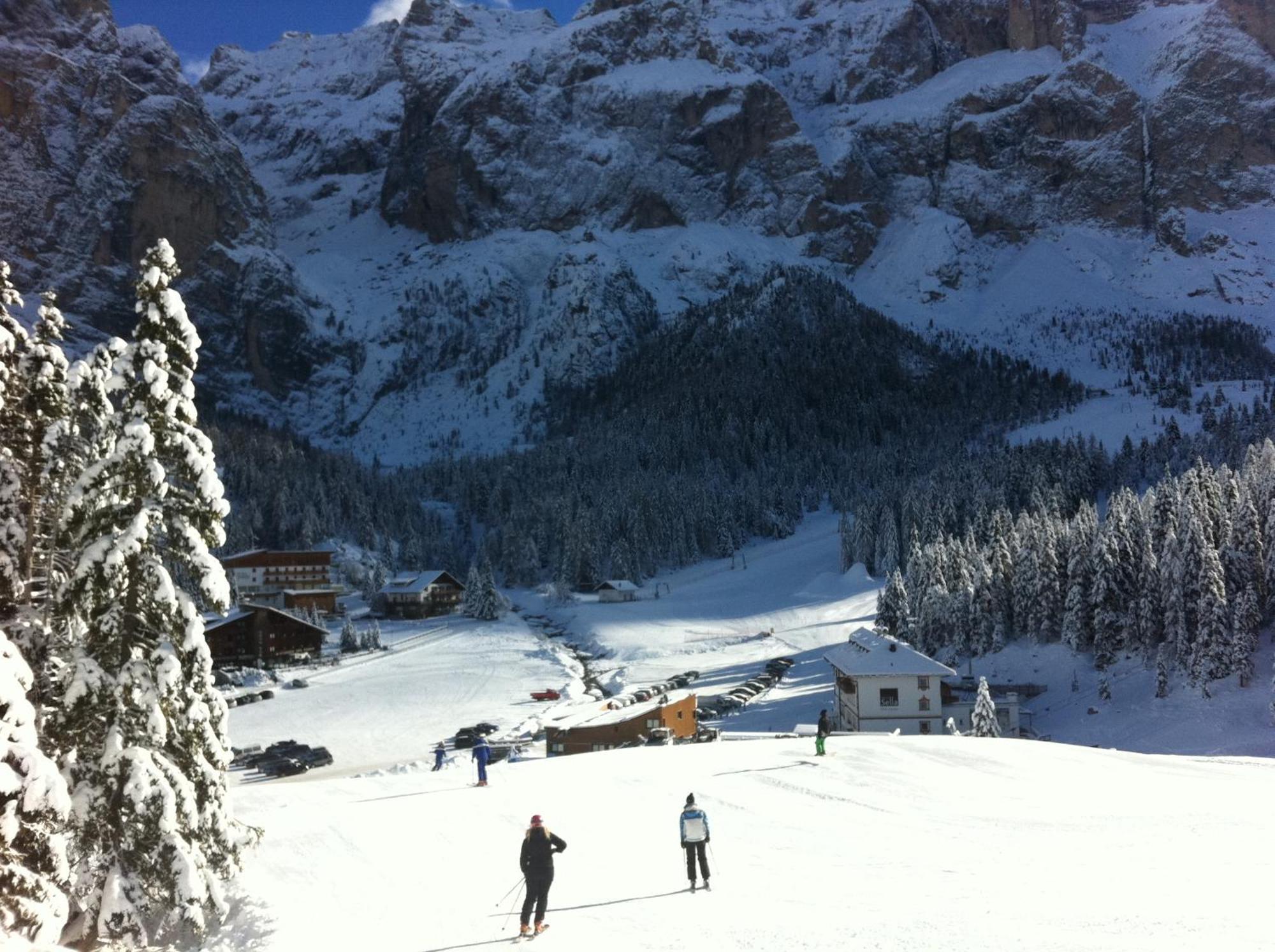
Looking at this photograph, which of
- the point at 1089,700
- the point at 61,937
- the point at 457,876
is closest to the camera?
the point at 61,937

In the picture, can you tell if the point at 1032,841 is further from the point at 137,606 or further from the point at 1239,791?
the point at 137,606

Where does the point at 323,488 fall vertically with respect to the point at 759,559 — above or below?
above

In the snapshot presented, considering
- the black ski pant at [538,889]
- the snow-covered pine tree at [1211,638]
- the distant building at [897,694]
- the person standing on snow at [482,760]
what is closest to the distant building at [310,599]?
the distant building at [897,694]

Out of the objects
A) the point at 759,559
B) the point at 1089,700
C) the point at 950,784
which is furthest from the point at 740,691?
the point at 759,559

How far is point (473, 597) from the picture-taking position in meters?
114

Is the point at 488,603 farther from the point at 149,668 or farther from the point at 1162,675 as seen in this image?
the point at 149,668

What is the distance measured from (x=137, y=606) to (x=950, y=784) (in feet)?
69.7

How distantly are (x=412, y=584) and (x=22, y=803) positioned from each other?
11012cm

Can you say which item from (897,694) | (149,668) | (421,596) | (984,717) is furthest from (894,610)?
(149,668)

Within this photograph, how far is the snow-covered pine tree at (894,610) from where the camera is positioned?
8594cm

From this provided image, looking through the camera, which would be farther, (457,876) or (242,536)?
(242,536)

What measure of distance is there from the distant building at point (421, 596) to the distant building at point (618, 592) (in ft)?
60.3

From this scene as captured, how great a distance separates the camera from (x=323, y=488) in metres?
157

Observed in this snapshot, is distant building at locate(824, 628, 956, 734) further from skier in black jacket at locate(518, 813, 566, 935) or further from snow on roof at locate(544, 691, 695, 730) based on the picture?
skier in black jacket at locate(518, 813, 566, 935)
